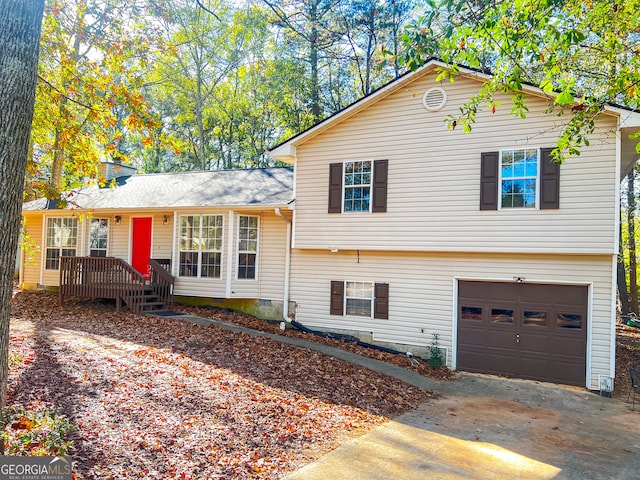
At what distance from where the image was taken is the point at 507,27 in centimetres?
587

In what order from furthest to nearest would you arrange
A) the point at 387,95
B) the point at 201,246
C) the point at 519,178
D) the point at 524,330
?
the point at 201,246
the point at 387,95
the point at 524,330
the point at 519,178

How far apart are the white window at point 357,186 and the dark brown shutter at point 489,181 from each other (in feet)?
9.07

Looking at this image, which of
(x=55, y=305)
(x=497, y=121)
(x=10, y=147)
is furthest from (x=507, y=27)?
(x=55, y=305)

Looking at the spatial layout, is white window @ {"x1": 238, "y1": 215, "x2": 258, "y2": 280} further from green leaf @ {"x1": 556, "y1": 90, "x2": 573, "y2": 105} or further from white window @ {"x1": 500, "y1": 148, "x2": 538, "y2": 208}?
green leaf @ {"x1": 556, "y1": 90, "x2": 573, "y2": 105}

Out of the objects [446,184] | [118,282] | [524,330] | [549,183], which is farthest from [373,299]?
[118,282]

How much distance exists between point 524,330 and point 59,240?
1509cm

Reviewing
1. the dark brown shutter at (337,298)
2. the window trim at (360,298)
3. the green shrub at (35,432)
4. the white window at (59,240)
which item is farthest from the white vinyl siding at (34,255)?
the green shrub at (35,432)

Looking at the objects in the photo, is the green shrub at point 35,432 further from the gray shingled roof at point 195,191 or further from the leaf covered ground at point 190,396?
the gray shingled roof at point 195,191

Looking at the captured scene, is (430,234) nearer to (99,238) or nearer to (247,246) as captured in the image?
(247,246)

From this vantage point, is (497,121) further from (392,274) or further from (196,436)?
(196,436)

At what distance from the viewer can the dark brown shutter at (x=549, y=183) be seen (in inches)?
365

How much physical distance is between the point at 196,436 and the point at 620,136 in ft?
31.5

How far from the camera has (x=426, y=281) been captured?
10.9 m

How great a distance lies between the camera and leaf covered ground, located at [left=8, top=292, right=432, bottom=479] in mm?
4555
